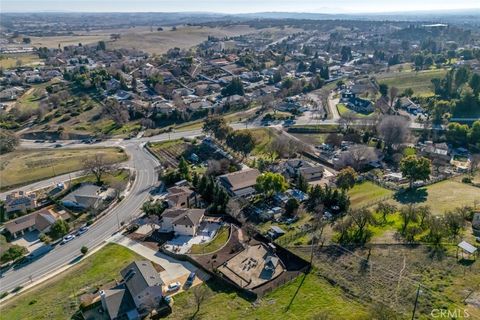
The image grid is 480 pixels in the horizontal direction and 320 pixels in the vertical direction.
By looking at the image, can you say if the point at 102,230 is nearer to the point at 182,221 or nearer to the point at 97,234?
the point at 97,234

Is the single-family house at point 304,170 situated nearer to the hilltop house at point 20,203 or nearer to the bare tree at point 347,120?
Answer: the bare tree at point 347,120


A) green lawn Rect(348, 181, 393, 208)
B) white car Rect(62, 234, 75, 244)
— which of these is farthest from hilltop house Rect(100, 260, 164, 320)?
green lawn Rect(348, 181, 393, 208)

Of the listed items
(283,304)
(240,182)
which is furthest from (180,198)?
(283,304)

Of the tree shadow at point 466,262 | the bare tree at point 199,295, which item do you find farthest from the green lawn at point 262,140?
the tree shadow at point 466,262

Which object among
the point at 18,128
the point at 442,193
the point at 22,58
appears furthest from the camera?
the point at 22,58

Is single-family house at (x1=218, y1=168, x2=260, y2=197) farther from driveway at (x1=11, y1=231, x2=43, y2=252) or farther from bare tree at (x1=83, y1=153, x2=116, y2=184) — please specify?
driveway at (x1=11, y1=231, x2=43, y2=252)

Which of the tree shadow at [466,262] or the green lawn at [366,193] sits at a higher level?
the tree shadow at [466,262]

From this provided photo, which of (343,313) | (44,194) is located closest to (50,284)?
(44,194)

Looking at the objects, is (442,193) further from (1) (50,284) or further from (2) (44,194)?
(2) (44,194)
